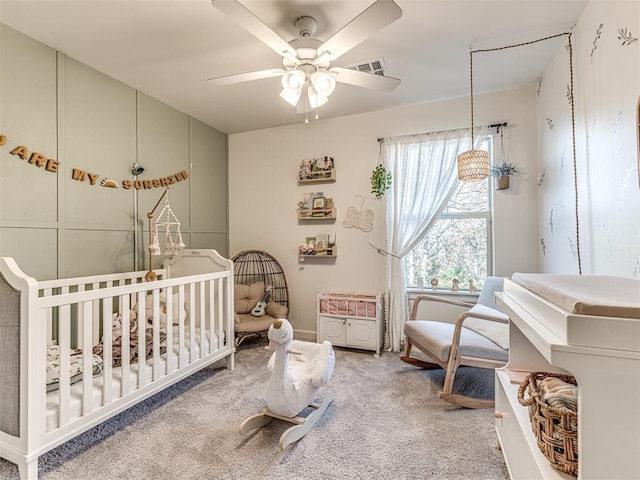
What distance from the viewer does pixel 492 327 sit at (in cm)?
222

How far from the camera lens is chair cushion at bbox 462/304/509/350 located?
2.07 metres

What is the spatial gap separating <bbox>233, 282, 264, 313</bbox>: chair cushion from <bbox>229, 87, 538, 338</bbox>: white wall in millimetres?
388

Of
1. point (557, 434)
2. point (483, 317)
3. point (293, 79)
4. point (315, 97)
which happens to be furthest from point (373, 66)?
point (557, 434)

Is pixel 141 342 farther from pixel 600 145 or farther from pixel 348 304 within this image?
pixel 600 145

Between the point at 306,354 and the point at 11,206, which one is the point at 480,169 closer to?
the point at 306,354

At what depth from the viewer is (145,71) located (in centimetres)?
246

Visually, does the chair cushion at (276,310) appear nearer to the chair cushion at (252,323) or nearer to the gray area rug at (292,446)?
the chair cushion at (252,323)

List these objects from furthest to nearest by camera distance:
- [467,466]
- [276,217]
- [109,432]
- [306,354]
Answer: [276,217]
[306,354]
[109,432]
[467,466]

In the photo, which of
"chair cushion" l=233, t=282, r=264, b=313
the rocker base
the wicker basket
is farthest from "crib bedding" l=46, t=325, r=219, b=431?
the wicker basket

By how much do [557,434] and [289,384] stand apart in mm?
1164

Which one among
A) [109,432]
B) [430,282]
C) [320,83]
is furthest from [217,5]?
[430,282]

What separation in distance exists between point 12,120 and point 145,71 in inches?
36.5

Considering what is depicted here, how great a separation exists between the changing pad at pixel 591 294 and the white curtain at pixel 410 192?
6.01ft

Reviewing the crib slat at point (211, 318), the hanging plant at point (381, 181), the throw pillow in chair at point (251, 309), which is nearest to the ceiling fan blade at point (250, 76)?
the crib slat at point (211, 318)
